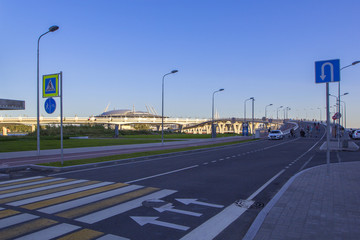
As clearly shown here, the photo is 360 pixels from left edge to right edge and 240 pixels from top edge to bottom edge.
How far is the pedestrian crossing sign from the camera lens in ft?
46.4

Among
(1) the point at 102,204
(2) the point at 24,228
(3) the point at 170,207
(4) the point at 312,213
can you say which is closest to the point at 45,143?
(1) the point at 102,204

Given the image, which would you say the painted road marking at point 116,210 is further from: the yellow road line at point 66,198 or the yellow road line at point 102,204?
the yellow road line at point 66,198

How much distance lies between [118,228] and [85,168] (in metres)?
8.62

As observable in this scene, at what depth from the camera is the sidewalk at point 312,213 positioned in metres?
4.72

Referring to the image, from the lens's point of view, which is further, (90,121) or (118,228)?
(90,121)

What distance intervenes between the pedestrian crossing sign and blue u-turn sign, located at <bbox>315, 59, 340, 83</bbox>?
11.4 meters

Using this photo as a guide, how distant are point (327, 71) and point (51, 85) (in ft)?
39.7

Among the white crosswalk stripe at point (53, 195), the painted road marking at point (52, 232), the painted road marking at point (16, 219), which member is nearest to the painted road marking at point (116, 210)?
the painted road marking at point (52, 232)

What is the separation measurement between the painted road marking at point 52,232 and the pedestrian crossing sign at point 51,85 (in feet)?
33.4

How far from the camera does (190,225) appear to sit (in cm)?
545

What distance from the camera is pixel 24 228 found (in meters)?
5.17

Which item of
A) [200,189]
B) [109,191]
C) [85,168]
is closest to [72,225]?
[109,191]

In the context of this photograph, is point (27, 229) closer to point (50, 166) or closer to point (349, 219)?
point (349, 219)

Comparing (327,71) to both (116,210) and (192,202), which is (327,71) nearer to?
(192,202)
